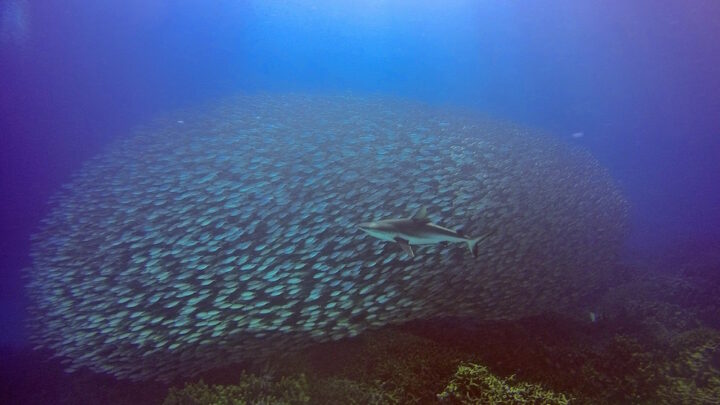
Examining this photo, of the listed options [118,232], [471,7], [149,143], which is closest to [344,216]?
[118,232]

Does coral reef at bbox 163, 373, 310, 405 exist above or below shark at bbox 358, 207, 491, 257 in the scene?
below

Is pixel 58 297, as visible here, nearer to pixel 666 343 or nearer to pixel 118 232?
pixel 118 232

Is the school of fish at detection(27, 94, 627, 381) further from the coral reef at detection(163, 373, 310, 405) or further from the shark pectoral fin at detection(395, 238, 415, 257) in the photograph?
the shark pectoral fin at detection(395, 238, 415, 257)

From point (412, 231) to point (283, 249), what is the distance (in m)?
3.56

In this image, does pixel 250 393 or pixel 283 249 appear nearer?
pixel 250 393

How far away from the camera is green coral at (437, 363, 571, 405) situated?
4.80 m

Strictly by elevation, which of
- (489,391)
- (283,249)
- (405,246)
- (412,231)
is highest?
(412,231)

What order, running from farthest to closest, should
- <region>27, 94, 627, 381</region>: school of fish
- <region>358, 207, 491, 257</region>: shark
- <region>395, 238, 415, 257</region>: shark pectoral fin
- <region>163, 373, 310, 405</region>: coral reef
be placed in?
<region>27, 94, 627, 381</region>: school of fish → <region>163, 373, 310, 405</region>: coral reef → <region>358, 207, 491, 257</region>: shark → <region>395, 238, 415, 257</region>: shark pectoral fin

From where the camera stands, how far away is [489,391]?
488 centimetres

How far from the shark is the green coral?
180 cm

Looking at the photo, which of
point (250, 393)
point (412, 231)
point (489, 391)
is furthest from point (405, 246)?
point (250, 393)

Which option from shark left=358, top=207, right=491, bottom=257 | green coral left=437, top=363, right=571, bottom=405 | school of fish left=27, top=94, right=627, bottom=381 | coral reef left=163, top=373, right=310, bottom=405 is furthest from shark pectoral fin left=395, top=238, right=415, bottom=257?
coral reef left=163, top=373, right=310, bottom=405

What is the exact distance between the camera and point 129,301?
23.1ft

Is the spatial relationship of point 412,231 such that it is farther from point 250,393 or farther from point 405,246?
point 250,393
